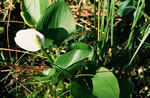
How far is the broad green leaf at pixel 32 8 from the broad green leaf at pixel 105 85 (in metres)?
0.28

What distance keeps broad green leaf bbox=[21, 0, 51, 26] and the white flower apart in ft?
0.37

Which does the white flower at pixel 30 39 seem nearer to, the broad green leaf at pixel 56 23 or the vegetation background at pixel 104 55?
the broad green leaf at pixel 56 23

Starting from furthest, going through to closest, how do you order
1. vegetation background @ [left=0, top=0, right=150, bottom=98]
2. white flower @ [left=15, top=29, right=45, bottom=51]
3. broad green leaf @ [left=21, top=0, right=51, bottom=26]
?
vegetation background @ [left=0, top=0, right=150, bottom=98] < broad green leaf @ [left=21, top=0, right=51, bottom=26] < white flower @ [left=15, top=29, right=45, bottom=51]

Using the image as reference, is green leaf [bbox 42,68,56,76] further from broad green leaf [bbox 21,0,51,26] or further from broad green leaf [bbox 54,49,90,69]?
broad green leaf [bbox 21,0,51,26]

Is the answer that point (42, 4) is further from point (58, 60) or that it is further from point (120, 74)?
point (120, 74)

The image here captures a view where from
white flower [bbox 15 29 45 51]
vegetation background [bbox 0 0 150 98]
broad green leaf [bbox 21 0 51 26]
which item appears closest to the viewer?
white flower [bbox 15 29 45 51]

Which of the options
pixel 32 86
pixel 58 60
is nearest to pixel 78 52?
pixel 58 60

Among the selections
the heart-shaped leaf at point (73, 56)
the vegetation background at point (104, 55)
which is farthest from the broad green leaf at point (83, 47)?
the vegetation background at point (104, 55)

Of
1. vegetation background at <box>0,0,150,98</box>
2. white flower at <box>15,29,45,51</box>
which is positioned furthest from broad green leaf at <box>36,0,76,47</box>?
vegetation background at <box>0,0,150,98</box>

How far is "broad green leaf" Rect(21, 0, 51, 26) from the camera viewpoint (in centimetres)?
63

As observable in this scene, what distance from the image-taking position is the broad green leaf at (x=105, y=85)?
0.57 m

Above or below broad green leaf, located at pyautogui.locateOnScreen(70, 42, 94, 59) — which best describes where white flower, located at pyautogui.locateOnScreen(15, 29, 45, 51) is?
above

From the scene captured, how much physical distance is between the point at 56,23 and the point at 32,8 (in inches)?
4.3

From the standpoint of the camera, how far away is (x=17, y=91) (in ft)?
2.76
